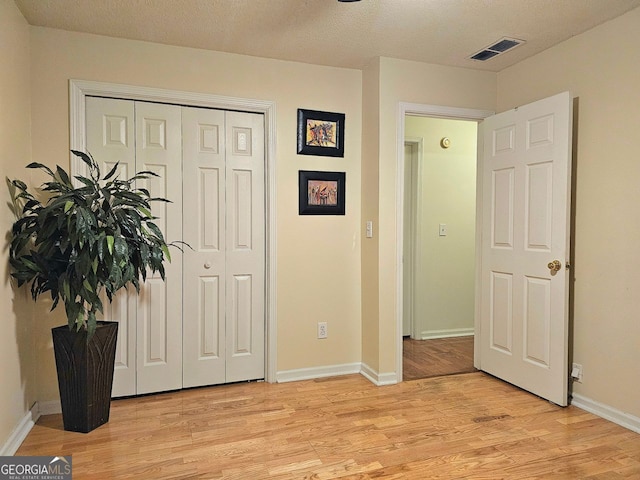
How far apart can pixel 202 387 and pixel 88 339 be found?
3.44ft

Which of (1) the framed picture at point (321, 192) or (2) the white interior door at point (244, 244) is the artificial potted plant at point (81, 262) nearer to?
(2) the white interior door at point (244, 244)

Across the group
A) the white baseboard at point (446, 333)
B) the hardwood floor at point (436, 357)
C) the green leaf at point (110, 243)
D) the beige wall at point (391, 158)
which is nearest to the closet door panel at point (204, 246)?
the green leaf at point (110, 243)

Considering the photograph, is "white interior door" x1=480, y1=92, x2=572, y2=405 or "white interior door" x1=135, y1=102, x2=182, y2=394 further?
"white interior door" x1=135, y1=102, x2=182, y2=394

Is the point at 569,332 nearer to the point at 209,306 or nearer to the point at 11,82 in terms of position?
the point at 209,306

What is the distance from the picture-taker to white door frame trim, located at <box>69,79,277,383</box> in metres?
2.80

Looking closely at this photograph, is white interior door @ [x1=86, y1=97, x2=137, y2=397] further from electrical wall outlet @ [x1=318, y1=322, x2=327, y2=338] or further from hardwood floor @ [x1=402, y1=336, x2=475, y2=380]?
hardwood floor @ [x1=402, y1=336, x2=475, y2=380]

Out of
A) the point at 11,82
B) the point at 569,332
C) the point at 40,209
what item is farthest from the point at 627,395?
the point at 11,82

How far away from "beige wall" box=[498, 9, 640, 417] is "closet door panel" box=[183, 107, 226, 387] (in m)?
2.41

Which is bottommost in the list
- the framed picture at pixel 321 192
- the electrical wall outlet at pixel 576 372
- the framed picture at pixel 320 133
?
the electrical wall outlet at pixel 576 372

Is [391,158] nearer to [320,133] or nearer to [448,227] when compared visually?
[320,133]

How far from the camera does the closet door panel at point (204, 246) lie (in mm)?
3117

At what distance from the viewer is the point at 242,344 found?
3295 millimetres
